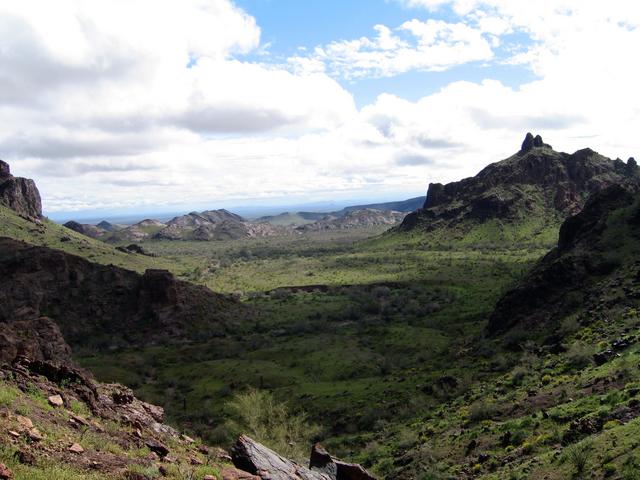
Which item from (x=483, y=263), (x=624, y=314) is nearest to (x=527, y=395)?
(x=624, y=314)

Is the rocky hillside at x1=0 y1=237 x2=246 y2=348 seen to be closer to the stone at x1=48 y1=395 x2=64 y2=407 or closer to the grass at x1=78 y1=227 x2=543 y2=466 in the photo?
the grass at x1=78 y1=227 x2=543 y2=466

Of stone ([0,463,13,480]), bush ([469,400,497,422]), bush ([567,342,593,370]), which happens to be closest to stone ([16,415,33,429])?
stone ([0,463,13,480])

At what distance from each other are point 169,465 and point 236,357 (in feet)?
278

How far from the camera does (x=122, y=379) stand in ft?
275

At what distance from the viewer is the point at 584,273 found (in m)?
67.2

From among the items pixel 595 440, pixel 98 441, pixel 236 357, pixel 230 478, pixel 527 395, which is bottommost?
pixel 236 357

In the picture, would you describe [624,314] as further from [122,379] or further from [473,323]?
[122,379]

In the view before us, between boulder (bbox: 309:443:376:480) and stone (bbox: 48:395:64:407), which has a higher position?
stone (bbox: 48:395:64:407)

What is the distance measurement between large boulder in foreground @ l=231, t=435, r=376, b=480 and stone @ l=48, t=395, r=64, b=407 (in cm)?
657

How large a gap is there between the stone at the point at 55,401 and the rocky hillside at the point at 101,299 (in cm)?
9640

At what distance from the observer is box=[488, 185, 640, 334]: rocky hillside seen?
61.7m

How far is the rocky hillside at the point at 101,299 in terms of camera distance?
361ft

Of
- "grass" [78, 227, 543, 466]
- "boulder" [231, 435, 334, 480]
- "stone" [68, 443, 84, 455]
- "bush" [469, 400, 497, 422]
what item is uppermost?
"stone" [68, 443, 84, 455]

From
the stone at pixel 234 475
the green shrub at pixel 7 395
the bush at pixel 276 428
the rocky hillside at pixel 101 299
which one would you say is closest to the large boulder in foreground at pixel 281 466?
the stone at pixel 234 475
